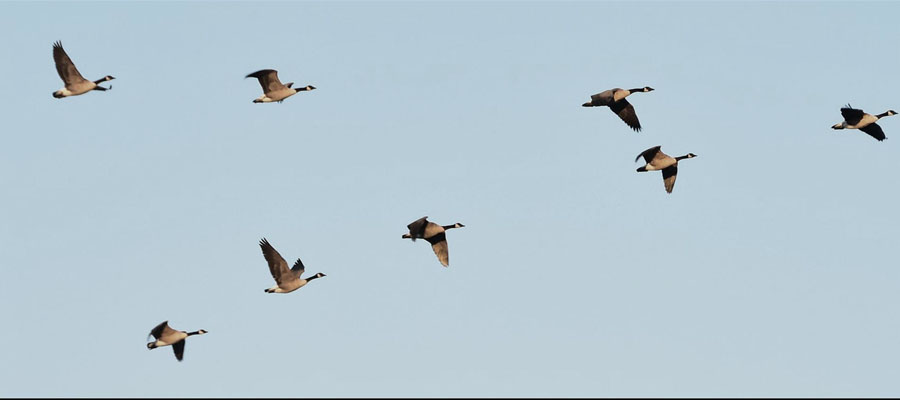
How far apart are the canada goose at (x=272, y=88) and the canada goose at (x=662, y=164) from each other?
12125 mm

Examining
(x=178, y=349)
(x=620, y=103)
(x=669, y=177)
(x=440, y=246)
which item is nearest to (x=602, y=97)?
(x=620, y=103)

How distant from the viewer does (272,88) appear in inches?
1828

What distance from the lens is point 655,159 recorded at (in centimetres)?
4625

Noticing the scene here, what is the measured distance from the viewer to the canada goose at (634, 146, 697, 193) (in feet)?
151

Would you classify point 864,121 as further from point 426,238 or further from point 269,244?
point 269,244

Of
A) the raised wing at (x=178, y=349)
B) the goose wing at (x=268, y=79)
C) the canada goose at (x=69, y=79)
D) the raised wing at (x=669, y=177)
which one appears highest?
the goose wing at (x=268, y=79)

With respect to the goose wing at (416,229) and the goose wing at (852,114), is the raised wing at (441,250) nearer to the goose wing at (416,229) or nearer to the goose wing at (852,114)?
the goose wing at (416,229)

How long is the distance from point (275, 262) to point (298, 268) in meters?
1.61

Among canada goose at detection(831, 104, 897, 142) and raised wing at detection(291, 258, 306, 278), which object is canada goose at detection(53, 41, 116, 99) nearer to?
raised wing at detection(291, 258, 306, 278)

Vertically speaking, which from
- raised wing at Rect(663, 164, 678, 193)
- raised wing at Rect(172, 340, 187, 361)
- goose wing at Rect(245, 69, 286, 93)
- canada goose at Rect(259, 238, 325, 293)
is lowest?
raised wing at Rect(172, 340, 187, 361)

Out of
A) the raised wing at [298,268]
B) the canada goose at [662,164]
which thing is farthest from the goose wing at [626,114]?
the raised wing at [298,268]

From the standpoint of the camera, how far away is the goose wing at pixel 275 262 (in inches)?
1780

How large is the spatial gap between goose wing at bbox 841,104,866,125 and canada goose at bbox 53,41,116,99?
24855 mm

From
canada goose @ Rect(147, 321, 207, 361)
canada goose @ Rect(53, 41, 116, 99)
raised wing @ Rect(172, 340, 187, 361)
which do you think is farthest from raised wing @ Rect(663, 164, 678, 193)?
canada goose @ Rect(53, 41, 116, 99)
